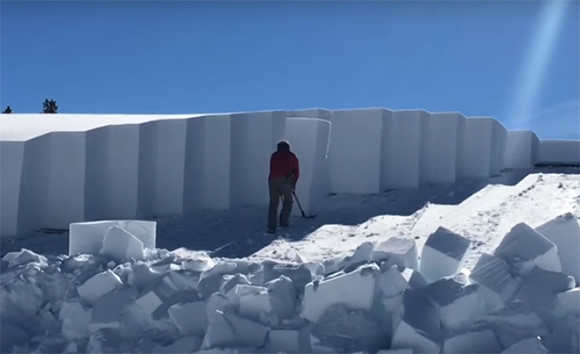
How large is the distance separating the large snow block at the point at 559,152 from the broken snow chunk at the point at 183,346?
1191cm

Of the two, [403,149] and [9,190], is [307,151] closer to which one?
[403,149]

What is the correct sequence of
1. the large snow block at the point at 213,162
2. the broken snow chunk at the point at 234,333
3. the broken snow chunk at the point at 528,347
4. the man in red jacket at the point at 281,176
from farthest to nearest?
the large snow block at the point at 213,162 < the man in red jacket at the point at 281,176 < the broken snow chunk at the point at 234,333 < the broken snow chunk at the point at 528,347

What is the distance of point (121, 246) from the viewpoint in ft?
21.6

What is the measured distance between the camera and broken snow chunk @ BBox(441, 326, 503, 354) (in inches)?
178

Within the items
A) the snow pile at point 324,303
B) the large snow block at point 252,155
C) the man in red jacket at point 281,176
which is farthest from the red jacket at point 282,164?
the snow pile at point 324,303

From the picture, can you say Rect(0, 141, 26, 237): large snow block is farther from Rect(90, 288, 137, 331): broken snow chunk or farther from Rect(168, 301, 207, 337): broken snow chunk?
Rect(168, 301, 207, 337): broken snow chunk

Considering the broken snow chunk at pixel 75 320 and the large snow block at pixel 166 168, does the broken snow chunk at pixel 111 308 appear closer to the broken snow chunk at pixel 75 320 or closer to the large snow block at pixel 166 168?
the broken snow chunk at pixel 75 320

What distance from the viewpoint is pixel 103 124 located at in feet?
36.8

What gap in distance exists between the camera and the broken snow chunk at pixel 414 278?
501 cm

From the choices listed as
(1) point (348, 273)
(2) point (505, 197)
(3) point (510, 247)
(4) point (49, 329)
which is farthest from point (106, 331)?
(2) point (505, 197)

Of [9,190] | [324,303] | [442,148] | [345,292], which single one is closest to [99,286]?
[324,303]

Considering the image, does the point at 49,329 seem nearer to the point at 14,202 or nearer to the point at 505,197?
the point at 14,202

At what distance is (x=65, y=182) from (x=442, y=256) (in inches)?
250

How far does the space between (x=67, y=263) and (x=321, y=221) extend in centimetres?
493
